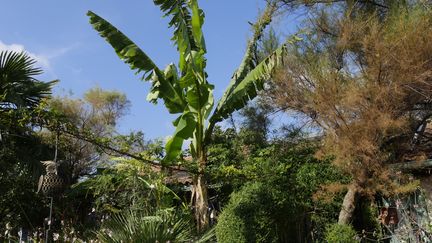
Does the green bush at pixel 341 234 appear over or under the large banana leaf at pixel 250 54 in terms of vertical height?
under

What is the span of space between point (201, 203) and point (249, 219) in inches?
60.4

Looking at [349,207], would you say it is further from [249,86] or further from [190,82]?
[190,82]

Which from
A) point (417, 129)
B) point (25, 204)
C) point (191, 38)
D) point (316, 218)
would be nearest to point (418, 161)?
point (417, 129)

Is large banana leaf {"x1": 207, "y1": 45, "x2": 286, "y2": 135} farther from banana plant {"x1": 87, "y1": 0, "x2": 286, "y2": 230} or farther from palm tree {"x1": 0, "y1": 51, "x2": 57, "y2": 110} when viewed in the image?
palm tree {"x1": 0, "y1": 51, "x2": 57, "y2": 110}

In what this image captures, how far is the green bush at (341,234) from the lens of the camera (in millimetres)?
10070

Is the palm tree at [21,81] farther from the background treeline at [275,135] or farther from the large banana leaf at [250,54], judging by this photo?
the large banana leaf at [250,54]

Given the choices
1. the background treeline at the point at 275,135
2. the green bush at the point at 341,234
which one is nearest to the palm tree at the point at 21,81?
the background treeline at the point at 275,135

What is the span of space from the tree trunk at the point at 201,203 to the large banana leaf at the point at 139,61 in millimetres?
1724

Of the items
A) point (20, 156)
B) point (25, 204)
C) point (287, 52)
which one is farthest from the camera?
point (25, 204)

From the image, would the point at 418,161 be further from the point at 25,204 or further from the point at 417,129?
the point at 25,204

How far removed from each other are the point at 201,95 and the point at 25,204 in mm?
8027

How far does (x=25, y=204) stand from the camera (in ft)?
50.4

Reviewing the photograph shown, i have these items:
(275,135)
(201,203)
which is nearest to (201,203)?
(201,203)

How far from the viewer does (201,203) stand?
10891mm
